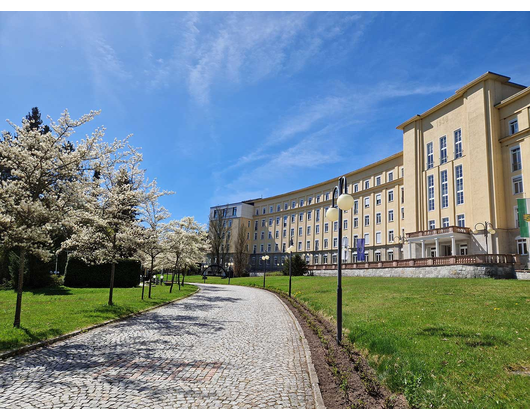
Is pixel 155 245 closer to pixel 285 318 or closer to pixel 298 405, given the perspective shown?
pixel 285 318

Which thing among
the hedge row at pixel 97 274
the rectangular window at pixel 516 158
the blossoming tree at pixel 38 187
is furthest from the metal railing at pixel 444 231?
the blossoming tree at pixel 38 187

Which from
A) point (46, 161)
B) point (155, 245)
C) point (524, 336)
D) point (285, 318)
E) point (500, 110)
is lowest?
point (285, 318)

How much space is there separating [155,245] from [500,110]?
38.9 metres

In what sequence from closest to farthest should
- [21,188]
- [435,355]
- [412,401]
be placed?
[412,401] → [435,355] → [21,188]

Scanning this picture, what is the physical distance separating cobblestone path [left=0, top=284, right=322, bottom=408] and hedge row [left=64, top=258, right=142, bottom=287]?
21.2 metres

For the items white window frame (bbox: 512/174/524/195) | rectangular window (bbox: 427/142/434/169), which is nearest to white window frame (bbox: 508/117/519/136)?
white window frame (bbox: 512/174/524/195)

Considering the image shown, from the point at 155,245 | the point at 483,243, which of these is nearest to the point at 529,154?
the point at 483,243

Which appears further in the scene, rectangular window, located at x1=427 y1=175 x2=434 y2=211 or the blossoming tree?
rectangular window, located at x1=427 y1=175 x2=434 y2=211

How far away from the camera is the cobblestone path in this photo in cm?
507

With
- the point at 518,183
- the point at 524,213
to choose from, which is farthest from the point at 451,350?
the point at 518,183

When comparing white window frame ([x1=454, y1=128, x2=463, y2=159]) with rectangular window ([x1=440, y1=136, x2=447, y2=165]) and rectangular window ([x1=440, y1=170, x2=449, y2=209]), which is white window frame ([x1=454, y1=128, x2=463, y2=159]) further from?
rectangular window ([x1=440, y1=170, x2=449, y2=209])

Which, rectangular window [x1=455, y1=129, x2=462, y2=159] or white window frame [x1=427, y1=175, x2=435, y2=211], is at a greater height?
rectangular window [x1=455, y1=129, x2=462, y2=159]

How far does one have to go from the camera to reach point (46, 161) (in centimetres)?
1023

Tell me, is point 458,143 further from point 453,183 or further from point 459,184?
point 459,184
